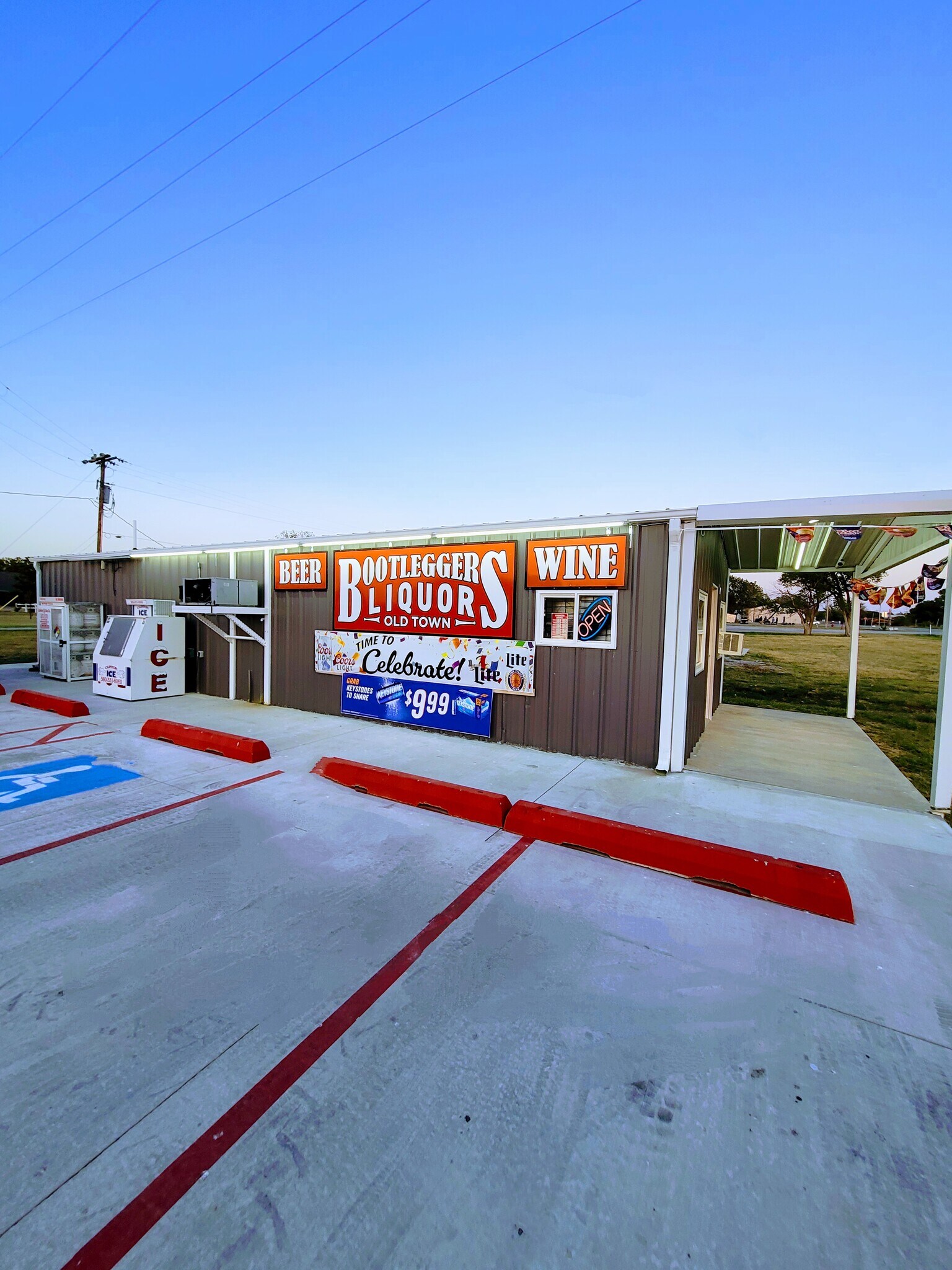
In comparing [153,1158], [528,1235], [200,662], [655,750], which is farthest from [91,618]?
[528,1235]

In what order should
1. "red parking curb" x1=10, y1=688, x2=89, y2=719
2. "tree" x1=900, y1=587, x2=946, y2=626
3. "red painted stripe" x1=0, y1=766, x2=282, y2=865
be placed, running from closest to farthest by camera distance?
"red painted stripe" x1=0, y1=766, x2=282, y2=865 < "tree" x1=900, y1=587, x2=946, y2=626 < "red parking curb" x1=10, y1=688, x2=89, y2=719

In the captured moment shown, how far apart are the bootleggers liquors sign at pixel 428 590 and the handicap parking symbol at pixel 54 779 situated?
4.06m

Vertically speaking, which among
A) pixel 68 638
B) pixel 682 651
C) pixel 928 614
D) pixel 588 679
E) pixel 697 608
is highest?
pixel 928 614

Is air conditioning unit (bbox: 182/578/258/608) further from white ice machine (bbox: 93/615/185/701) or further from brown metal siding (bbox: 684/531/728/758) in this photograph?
brown metal siding (bbox: 684/531/728/758)

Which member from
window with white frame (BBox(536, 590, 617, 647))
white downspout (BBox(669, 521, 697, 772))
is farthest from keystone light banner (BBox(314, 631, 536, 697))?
white downspout (BBox(669, 521, 697, 772))

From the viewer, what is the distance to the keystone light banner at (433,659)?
7664 mm

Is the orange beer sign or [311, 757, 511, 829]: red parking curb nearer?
[311, 757, 511, 829]: red parking curb

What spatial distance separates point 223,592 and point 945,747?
10.4 m

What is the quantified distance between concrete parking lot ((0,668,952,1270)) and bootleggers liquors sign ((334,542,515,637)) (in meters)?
3.96

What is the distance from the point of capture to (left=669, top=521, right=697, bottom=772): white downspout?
6.51 metres

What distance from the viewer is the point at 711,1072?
2271mm

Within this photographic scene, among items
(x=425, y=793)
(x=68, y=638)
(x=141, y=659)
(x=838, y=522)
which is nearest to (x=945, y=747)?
(x=838, y=522)

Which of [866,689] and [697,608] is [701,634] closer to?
[697,608]

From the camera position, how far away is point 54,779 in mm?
5777
